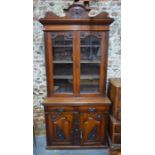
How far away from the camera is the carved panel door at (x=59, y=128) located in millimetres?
2674

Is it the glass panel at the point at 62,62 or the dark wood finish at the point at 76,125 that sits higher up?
the glass panel at the point at 62,62

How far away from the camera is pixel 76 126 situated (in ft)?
8.88

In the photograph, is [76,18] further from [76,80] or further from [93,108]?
[93,108]

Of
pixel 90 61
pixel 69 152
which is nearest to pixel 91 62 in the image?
pixel 90 61

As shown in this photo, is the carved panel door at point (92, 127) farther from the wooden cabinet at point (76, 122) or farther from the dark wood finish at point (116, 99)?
the dark wood finish at point (116, 99)

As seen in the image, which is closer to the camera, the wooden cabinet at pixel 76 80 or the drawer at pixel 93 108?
the wooden cabinet at pixel 76 80

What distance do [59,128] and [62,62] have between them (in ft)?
3.13

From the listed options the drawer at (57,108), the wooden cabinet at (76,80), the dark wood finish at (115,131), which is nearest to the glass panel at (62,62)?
the wooden cabinet at (76,80)

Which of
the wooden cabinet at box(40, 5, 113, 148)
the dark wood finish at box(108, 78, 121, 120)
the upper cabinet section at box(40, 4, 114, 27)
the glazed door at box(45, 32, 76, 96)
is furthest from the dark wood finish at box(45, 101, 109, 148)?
the upper cabinet section at box(40, 4, 114, 27)

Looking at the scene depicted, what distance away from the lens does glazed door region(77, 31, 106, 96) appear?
2.59 metres

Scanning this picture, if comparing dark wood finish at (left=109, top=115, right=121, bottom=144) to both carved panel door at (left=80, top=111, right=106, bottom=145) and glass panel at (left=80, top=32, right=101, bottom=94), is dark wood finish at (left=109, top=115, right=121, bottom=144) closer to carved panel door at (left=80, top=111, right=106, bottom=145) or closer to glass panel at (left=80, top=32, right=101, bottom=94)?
carved panel door at (left=80, top=111, right=106, bottom=145)

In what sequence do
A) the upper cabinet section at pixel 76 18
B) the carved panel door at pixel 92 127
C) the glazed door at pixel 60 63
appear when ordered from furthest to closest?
the carved panel door at pixel 92 127 < the glazed door at pixel 60 63 < the upper cabinet section at pixel 76 18
